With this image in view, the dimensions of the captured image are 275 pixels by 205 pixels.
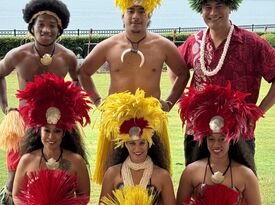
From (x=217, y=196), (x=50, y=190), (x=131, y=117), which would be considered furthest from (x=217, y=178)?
(x=50, y=190)

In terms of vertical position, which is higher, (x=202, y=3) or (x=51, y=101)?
(x=202, y=3)

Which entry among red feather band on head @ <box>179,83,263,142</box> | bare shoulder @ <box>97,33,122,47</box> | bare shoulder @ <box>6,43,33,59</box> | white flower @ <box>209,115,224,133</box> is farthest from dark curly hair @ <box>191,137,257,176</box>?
bare shoulder @ <box>6,43,33,59</box>

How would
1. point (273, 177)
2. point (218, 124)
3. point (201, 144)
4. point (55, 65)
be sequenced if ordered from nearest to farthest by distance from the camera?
point (218, 124), point (201, 144), point (55, 65), point (273, 177)

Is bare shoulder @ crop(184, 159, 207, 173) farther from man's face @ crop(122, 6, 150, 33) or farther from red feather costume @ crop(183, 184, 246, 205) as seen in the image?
man's face @ crop(122, 6, 150, 33)

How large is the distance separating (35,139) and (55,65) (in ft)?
1.71

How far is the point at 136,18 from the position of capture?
3.35 meters

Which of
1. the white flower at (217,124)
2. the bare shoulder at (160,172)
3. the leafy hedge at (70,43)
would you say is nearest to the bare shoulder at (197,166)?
the bare shoulder at (160,172)

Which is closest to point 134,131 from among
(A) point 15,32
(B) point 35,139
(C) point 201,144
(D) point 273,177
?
(C) point 201,144

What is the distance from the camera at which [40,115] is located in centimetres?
296

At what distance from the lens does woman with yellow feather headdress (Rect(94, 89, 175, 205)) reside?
9.64 feet

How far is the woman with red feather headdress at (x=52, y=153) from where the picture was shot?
2.88 meters

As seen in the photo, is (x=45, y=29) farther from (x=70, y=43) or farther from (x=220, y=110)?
(x=70, y=43)

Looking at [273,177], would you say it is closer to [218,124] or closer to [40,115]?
[218,124]

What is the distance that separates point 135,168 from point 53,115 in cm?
51
